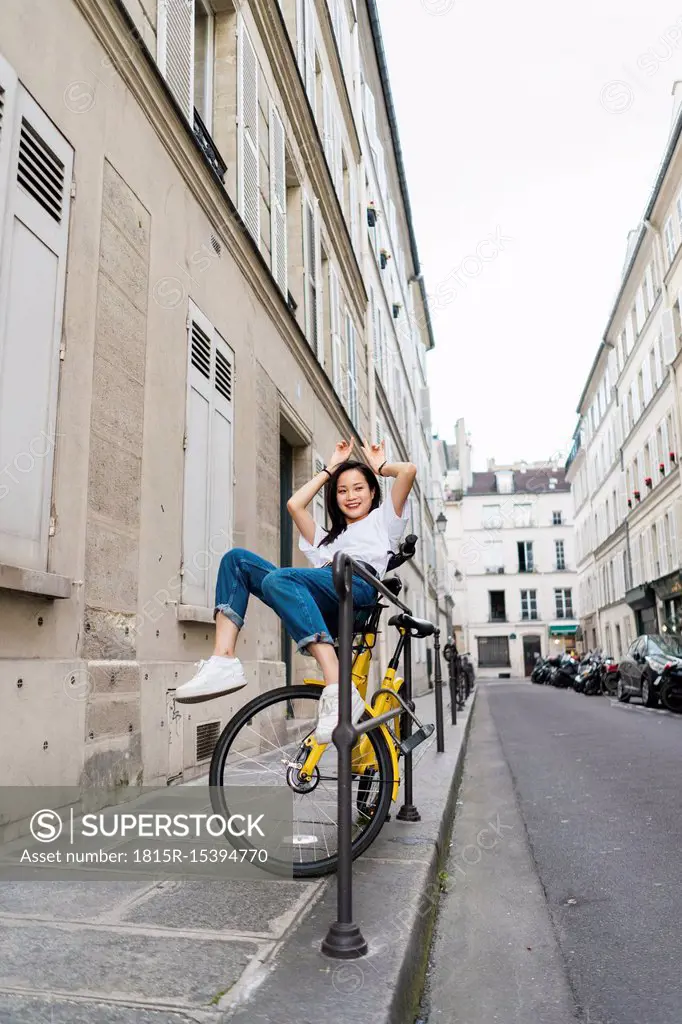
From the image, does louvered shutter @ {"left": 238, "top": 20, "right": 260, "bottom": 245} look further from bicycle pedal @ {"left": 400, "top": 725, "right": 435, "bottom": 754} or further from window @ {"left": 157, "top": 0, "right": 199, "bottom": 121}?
bicycle pedal @ {"left": 400, "top": 725, "right": 435, "bottom": 754}

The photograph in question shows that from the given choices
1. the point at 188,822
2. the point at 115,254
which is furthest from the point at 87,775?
the point at 115,254

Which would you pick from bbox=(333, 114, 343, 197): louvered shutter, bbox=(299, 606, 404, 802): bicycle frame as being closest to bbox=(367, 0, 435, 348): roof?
bbox=(333, 114, 343, 197): louvered shutter

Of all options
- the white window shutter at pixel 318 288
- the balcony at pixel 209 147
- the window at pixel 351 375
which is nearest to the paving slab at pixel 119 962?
the balcony at pixel 209 147

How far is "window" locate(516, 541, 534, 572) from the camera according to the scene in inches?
2415

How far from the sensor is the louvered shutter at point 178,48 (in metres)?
5.86

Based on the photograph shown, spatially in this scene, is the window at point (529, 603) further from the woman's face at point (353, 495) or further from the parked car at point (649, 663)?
the woman's face at point (353, 495)

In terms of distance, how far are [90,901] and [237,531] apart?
4.45 metres

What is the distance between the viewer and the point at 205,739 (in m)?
5.46

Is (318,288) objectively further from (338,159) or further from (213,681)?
(213,681)

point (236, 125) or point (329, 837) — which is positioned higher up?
point (236, 125)

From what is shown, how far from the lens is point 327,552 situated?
10.7ft

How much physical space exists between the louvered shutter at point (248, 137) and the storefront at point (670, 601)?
2067 centimetres

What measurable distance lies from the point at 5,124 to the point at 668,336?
25.4m

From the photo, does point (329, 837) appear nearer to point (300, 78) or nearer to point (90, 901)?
point (90, 901)
